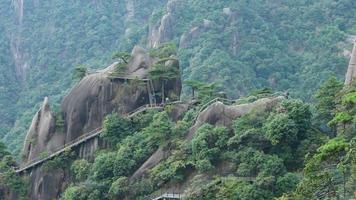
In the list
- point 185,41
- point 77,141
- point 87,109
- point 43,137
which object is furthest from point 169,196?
point 185,41

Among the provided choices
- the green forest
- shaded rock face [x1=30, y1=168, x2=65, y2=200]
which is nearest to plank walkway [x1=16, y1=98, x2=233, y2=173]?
the green forest

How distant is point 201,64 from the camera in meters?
73.8

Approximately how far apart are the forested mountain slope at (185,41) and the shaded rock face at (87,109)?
23961 millimetres

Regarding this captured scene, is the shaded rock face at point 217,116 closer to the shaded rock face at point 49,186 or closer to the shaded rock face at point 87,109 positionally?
the shaded rock face at point 87,109

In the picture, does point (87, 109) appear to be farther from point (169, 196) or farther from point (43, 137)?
point (169, 196)

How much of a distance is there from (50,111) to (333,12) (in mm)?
42671

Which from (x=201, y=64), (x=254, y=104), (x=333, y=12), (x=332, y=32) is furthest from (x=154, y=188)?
(x=333, y=12)

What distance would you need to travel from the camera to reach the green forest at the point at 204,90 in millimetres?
33781

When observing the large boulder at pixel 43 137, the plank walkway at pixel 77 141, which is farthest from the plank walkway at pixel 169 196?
the large boulder at pixel 43 137

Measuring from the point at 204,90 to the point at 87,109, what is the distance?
635 centimetres

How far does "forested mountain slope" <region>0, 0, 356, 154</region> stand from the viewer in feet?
239

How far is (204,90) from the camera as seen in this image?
4288cm

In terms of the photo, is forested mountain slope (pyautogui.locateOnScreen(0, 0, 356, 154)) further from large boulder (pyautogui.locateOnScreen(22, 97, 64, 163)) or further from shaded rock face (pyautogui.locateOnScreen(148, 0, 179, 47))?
large boulder (pyautogui.locateOnScreen(22, 97, 64, 163))

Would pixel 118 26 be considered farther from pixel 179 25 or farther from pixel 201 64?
pixel 201 64
